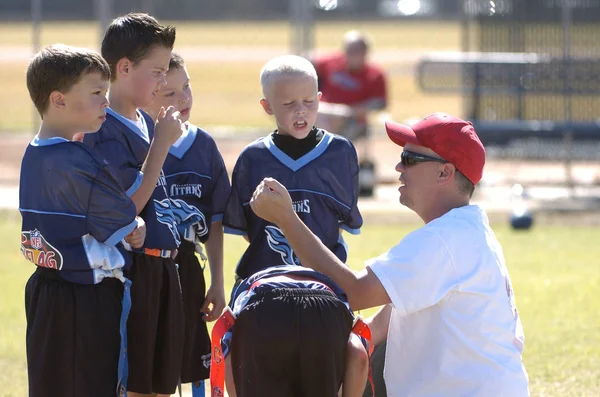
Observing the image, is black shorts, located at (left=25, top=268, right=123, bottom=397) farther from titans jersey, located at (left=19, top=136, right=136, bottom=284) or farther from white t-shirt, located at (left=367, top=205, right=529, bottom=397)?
white t-shirt, located at (left=367, top=205, right=529, bottom=397)

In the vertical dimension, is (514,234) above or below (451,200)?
below

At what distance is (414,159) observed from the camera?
12.1 feet

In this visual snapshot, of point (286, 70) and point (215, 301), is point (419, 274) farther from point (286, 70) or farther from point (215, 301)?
point (215, 301)

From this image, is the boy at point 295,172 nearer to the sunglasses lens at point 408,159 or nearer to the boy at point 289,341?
the sunglasses lens at point 408,159

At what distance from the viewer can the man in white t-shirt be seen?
3475 millimetres

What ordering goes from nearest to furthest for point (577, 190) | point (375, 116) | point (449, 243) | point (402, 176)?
point (449, 243), point (402, 176), point (577, 190), point (375, 116)

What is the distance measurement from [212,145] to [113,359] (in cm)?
126

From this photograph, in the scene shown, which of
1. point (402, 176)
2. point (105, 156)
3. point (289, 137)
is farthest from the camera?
point (289, 137)

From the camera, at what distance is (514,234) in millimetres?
Result: 10367

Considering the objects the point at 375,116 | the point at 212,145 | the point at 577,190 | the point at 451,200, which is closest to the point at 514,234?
the point at 577,190

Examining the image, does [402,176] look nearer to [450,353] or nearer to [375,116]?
[450,353]

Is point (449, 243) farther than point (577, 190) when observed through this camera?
No

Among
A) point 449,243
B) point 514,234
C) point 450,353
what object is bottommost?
point 514,234

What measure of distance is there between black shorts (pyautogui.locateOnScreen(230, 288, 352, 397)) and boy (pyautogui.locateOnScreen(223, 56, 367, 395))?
1.05 meters
